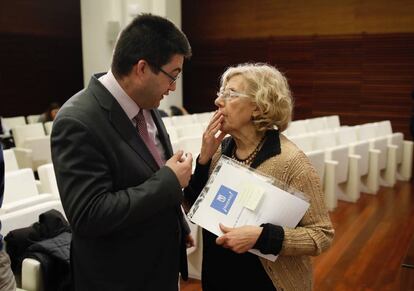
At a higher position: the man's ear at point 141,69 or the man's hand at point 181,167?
the man's ear at point 141,69

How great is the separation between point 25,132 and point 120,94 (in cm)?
543

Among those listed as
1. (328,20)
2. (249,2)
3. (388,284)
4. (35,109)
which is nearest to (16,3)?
(35,109)

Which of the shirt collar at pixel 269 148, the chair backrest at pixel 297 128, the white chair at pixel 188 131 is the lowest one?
the chair backrest at pixel 297 128

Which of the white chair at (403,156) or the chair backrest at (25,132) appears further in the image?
the white chair at (403,156)

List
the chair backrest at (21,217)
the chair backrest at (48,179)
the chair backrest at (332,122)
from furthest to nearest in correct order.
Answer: the chair backrest at (332,122)
the chair backrest at (48,179)
the chair backrest at (21,217)

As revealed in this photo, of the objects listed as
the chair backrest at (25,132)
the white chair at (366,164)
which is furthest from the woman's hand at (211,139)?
the chair backrest at (25,132)

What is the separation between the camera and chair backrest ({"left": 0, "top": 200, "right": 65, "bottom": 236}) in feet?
7.25

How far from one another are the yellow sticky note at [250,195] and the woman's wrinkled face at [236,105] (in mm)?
277

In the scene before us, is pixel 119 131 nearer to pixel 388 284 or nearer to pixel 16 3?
pixel 388 284

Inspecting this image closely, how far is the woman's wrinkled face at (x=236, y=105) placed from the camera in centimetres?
168

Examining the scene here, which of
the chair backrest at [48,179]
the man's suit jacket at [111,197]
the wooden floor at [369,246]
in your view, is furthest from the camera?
the wooden floor at [369,246]

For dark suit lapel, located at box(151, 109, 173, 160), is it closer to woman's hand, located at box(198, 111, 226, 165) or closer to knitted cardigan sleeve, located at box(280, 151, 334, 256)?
woman's hand, located at box(198, 111, 226, 165)

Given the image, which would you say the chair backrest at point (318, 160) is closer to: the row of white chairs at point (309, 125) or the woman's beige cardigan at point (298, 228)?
the row of white chairs at point (309, 125)

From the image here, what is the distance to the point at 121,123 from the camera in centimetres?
138
